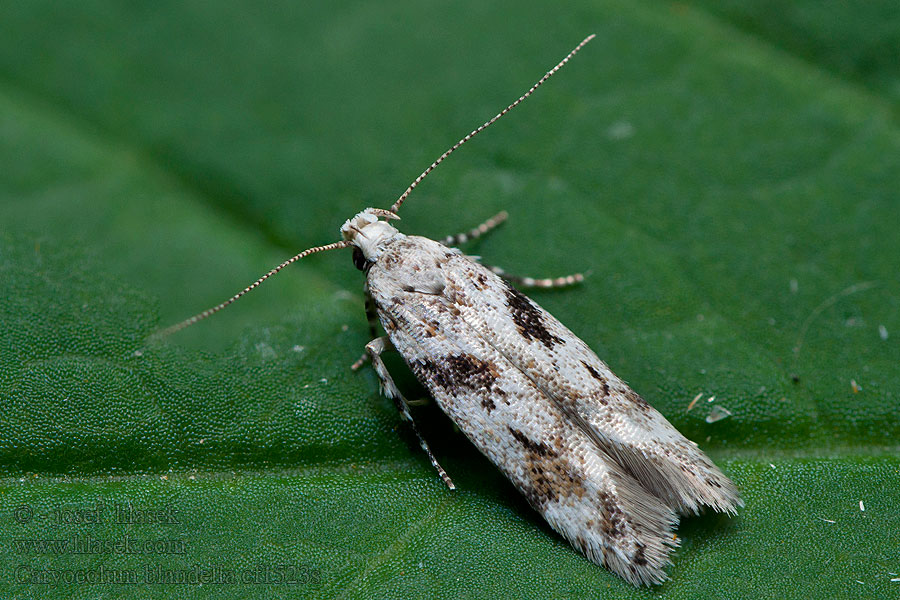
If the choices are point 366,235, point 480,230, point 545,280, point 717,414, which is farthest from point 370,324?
point 717,414

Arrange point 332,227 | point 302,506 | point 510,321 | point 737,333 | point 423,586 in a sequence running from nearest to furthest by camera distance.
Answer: point 423,586, point 302,506, point 510,321, point 737,333, point 332,227

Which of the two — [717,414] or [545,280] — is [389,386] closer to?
[545,280]

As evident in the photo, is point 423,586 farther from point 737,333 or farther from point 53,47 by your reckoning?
point 53,47

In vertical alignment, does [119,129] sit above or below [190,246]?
above

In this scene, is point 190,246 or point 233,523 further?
point 190,246

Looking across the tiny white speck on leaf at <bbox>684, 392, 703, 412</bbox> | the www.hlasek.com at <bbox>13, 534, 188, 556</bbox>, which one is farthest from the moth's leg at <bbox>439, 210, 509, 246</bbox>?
the www.hlasek.com at <bbox>13, 534, 188, 556</bbox>

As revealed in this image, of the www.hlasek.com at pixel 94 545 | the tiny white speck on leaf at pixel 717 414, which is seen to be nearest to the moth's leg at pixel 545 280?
the tiny white speck on leaf at pixel 717 414

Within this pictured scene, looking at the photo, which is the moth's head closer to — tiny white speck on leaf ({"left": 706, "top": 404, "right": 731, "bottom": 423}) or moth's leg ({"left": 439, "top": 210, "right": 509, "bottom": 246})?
moth's leg ({"left": 439, "top": 210, "right": 509, "bottom": 246})

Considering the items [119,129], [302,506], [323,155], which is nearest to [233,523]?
[302,506]
